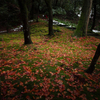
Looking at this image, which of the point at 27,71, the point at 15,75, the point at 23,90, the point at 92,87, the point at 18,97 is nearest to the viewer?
the point at 18,97

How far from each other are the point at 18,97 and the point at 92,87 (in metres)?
3.03

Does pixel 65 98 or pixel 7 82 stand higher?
pixel 7 82

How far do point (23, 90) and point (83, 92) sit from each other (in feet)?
7.93

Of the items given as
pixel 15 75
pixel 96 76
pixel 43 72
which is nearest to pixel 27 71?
pixel 15 75

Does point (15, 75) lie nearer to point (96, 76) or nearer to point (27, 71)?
point (27, 71)

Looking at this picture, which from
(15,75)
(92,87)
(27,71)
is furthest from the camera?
(27,71)

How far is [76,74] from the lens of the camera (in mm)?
3844

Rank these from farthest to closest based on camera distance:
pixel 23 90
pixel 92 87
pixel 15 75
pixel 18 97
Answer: pixel 15 75
pixel 92 87
pixel 23 90
pixel 18 97

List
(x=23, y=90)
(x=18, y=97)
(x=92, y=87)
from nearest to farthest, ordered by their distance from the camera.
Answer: (x=18, y=97), (x=23, y=90), (x=92, y=87)

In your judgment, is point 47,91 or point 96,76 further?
point 96,76

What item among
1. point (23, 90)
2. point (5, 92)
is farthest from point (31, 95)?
point (5, 92)

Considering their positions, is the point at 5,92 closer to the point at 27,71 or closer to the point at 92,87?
the point at 27,71

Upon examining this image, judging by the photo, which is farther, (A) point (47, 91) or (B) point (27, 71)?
(B) point (27, 71)

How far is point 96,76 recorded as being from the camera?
3.71 m
